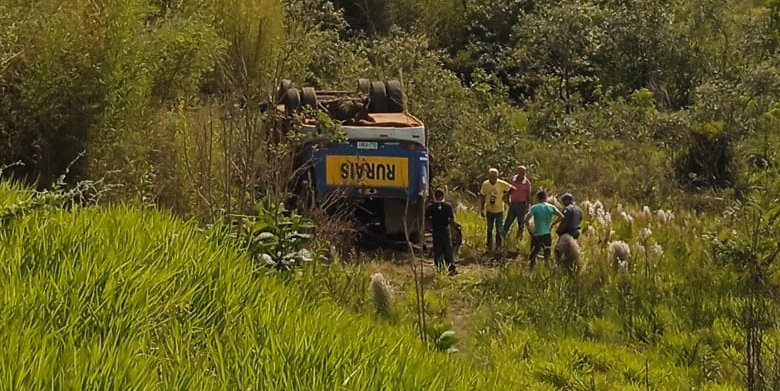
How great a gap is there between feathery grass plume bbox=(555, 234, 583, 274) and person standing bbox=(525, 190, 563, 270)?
1.62 feet

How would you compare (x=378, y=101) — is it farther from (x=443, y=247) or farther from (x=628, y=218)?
(x=628, y=218)

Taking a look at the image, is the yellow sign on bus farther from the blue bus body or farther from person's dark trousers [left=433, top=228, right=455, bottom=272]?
person's dark trousers [left=433, top=228, right=455, bottom=272]

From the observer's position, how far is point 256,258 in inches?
216

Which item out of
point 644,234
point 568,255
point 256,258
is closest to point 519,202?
point 644,234

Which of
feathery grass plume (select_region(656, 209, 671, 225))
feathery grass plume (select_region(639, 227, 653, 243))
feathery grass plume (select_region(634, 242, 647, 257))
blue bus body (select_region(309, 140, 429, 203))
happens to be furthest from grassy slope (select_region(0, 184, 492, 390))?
feathery grass plume (select_region(656, 209, 671, 225))

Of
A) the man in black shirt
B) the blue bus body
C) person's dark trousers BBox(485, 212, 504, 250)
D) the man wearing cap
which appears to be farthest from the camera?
person's dark trousers BBox(485, 212, 504, 250)

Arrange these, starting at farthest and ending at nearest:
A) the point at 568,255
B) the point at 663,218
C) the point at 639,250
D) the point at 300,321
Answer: the point at 663,218 < the point at 639,250 < the point at 568,255 < the point at 300,321

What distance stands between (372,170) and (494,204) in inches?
67.7

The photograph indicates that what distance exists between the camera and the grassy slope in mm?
3365

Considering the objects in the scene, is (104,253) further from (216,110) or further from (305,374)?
(216,110)

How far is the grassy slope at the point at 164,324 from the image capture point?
337cm

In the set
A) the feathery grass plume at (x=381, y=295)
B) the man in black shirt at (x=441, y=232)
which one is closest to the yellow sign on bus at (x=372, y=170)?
the man in black shirt at (x=441, y=232)

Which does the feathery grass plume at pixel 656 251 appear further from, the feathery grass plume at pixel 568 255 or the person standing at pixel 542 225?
the person standing at pixel 542 225

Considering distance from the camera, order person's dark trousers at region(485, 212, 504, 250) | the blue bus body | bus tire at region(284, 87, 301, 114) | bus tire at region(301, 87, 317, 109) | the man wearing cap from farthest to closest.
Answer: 1. person's dark trousers at region(485, 212, 504, 250)
2. bus tire at region(301, 87, 317, 109)
3. bus tire at region(284, 87, 301, 114)
4. the blue bus body
5. the man wearing cap
